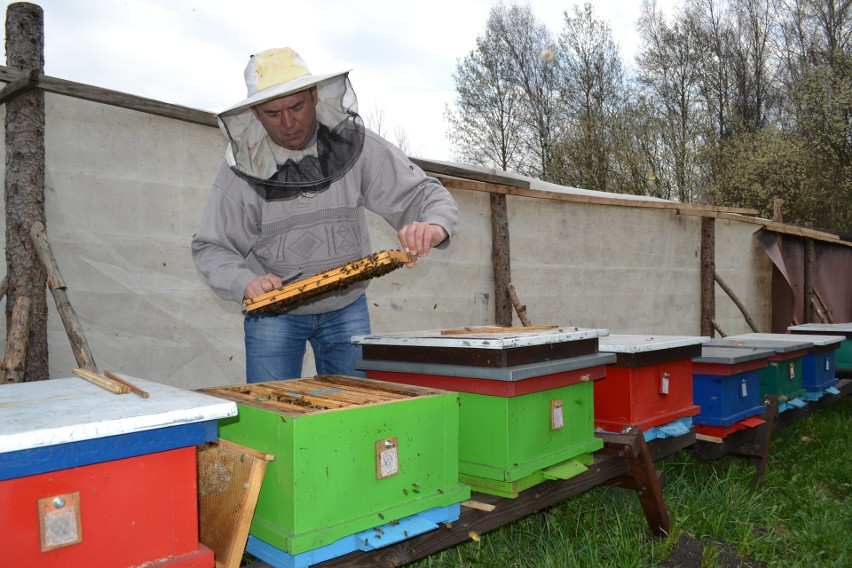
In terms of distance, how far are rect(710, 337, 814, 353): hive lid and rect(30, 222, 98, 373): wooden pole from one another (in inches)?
137

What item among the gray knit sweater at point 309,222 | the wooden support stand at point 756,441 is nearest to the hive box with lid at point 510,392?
the gray knit sweater at point 309,222

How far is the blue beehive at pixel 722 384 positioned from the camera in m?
3.42

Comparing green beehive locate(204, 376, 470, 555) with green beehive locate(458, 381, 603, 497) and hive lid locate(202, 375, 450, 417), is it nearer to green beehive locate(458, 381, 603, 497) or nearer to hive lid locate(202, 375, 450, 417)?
hive lid locate(202, 375, 450, 417)

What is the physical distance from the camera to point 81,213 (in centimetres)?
344

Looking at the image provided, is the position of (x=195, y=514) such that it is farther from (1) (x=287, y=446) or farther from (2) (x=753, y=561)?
(2) (x=753, y=561)

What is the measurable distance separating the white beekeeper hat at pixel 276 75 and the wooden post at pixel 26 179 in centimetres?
150

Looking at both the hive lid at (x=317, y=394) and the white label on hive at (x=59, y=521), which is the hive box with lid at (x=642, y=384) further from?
the white label on hive at (x=59, y=521)

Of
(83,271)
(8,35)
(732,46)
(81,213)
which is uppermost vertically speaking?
(732,46)

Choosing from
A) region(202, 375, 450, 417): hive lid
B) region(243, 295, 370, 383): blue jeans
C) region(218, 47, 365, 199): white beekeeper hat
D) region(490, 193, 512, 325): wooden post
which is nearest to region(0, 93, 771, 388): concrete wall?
region(490, 193, 512, 325): wooden post

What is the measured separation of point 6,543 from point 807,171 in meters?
19.8

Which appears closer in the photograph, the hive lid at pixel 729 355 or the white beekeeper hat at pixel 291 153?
the white beekeeper hat at pixel 291 153

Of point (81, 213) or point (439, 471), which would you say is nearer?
point (439, 471)

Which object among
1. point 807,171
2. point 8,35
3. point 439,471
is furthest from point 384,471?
point 807,171

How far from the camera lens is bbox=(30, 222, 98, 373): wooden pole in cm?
286
